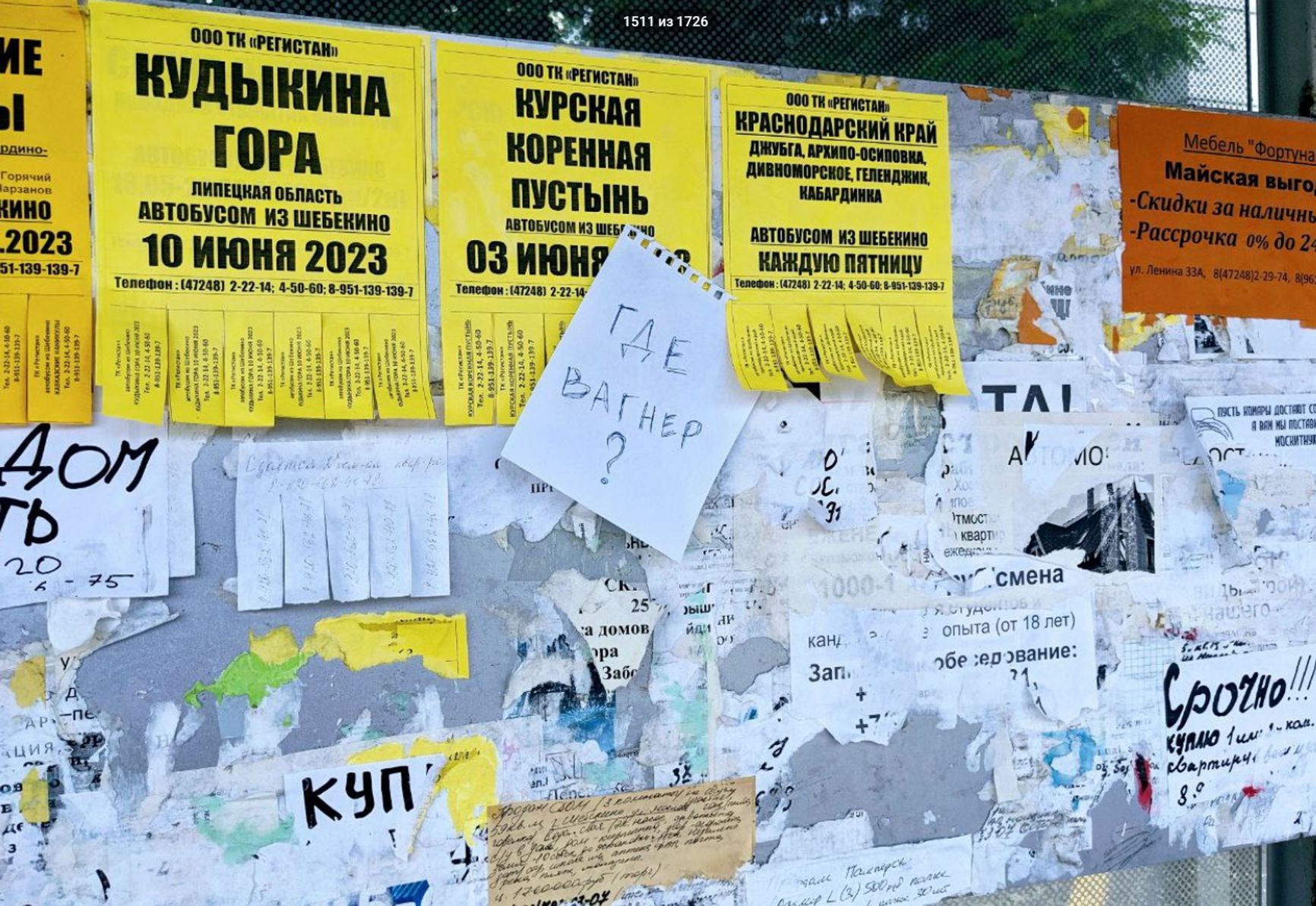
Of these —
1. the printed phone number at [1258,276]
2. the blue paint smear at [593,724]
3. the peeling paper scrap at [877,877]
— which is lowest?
the peeling paper scrap at [877,877]

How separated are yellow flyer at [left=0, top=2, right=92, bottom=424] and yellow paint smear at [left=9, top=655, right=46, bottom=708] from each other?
21 cm

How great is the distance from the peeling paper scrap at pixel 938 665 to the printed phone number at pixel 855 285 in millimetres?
350

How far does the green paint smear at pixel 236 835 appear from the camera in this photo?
1.00 meters

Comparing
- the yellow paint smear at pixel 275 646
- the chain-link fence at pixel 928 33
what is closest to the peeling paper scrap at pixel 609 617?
the yellow paint smear at pixel 275 646

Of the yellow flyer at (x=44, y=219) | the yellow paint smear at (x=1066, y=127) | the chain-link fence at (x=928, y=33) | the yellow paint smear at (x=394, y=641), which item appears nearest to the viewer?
the yellow flyer at (x=44, y=219)

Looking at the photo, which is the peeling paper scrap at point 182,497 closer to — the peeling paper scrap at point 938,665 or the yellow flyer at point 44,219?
the yellow flyer at point 44,219

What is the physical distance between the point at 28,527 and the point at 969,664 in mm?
967

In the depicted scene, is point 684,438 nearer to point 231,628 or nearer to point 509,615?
point 509,615

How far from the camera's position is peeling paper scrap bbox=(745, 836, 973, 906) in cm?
119

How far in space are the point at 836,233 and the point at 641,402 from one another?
11.3 inches

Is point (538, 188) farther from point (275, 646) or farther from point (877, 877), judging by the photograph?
point (877, 877)

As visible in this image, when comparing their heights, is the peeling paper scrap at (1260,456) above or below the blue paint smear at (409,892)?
above

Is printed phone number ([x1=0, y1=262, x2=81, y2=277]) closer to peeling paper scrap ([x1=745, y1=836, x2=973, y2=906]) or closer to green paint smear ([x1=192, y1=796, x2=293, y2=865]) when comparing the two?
green paint smear ([x1=192, y1=796, x2=293, y2=865])

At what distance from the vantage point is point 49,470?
942mm
